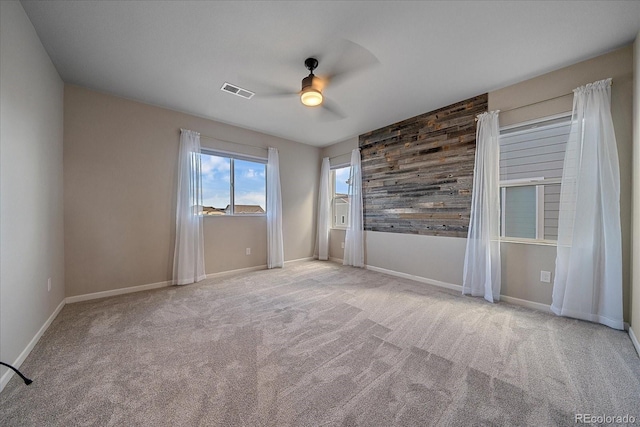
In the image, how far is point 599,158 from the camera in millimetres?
2205

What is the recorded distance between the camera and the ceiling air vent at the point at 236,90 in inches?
112

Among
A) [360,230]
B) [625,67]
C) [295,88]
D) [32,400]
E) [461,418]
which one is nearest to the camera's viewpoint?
[461,418]

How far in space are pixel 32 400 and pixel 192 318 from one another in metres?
1.12

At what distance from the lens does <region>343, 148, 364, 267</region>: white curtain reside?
4.59 m

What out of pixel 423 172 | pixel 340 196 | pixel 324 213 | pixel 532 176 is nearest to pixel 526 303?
pixel 532 176

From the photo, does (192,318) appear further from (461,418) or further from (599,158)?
(599,158)

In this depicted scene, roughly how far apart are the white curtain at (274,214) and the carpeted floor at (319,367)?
1799 mm

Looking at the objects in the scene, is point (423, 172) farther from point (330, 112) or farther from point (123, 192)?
point (123, 192)

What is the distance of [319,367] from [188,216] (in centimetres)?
298

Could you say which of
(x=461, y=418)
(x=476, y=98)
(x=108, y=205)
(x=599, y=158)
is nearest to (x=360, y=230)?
(x=476, y=98)

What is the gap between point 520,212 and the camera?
2828mm

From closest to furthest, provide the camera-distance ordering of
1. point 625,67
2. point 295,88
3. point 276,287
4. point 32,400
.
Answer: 1. point 32,400
2. point 625,67
3. point 295,88
4. point 276,287

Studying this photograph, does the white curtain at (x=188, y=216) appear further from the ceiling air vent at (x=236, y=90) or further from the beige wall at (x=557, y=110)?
the beige wall at (x=557, y=110)

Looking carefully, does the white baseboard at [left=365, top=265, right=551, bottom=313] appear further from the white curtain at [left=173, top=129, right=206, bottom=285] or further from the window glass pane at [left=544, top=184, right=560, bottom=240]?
the white curtain at [left=173, top=129, right=206, bottom=285]
